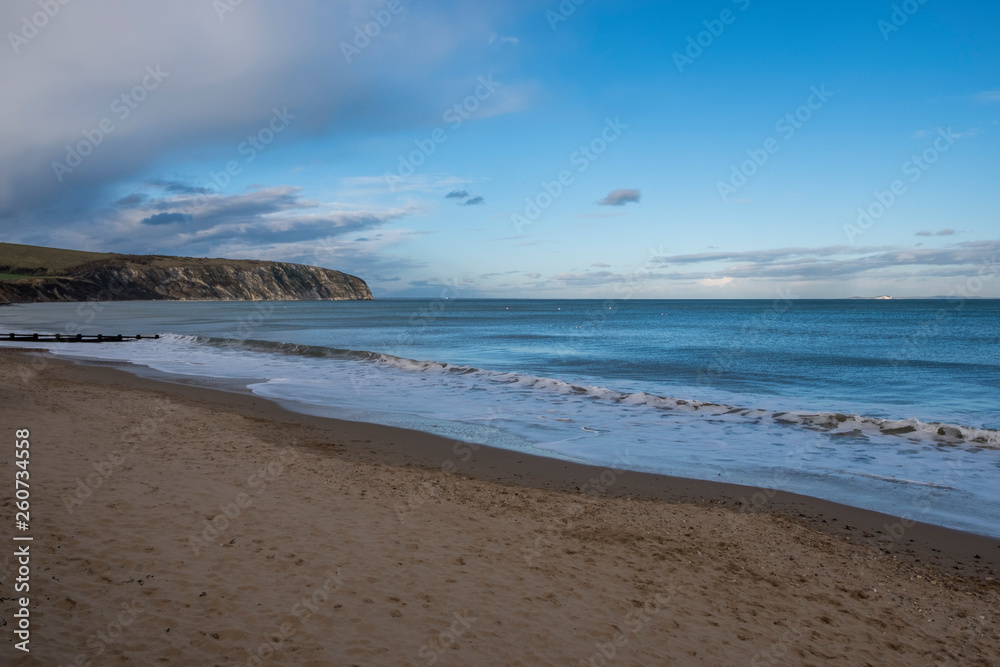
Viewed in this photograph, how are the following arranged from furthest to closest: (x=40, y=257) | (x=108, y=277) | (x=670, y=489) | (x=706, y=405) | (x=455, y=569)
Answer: (x=40, y=257), (x=108, y=277), (x=706, y=405), (x=670, y=489), (x=455, y=569)

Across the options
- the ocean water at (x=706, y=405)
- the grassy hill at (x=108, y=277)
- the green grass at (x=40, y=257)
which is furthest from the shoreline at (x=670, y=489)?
the green grass at (x=40, y=257)

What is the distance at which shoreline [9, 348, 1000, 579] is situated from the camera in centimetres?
725

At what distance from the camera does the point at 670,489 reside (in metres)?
9.37

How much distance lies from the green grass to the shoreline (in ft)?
638

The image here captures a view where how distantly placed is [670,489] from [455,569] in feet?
15.7

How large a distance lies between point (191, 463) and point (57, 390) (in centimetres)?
1035

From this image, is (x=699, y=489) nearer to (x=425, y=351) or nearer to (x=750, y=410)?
(x=750, y=410)

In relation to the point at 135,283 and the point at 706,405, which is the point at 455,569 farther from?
the point at 135,283

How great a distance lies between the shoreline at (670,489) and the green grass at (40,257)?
638ft

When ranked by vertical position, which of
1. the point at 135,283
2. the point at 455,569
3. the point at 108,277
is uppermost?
the point at 108,277

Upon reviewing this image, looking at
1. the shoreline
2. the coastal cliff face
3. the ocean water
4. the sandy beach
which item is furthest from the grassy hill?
the sandy beach

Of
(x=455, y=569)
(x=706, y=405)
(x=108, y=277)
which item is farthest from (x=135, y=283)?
(x=455, y=569)

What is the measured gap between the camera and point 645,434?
44.6ft

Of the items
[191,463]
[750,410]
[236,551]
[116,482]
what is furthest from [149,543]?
[750,410]
